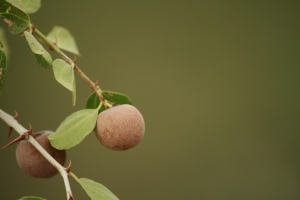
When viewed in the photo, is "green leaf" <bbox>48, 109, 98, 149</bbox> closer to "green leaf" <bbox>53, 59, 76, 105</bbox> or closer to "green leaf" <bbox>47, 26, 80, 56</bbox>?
"green leaf" <bbox>53, 59, 76, 105</bbox>

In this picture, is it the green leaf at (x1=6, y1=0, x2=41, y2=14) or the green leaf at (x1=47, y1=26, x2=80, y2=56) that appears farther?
the green leaf at (x1=47, y1=26, x2=80, y2=56)

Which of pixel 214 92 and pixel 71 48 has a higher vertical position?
pixel 71 48

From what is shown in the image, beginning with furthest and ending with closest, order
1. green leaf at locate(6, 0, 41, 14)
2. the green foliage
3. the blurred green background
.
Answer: the blurred green background, green leaf at locate(6, 0, 41, 14), the green foliage

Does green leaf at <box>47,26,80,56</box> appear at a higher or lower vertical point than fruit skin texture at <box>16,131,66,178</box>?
higher

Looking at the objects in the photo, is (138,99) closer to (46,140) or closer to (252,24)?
(252,24)

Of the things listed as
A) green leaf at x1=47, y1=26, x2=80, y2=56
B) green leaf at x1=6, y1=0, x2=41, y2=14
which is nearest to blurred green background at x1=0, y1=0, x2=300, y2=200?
green leaf at x1=47, y1=26, x2=80, y2=56

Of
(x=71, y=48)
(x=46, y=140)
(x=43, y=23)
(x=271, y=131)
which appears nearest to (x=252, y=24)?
(x=271, y=131)

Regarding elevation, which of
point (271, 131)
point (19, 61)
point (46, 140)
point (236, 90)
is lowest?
point (271, 131)

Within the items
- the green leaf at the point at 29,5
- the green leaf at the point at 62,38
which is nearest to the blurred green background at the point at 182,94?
the green leaf at the point at 62,38
